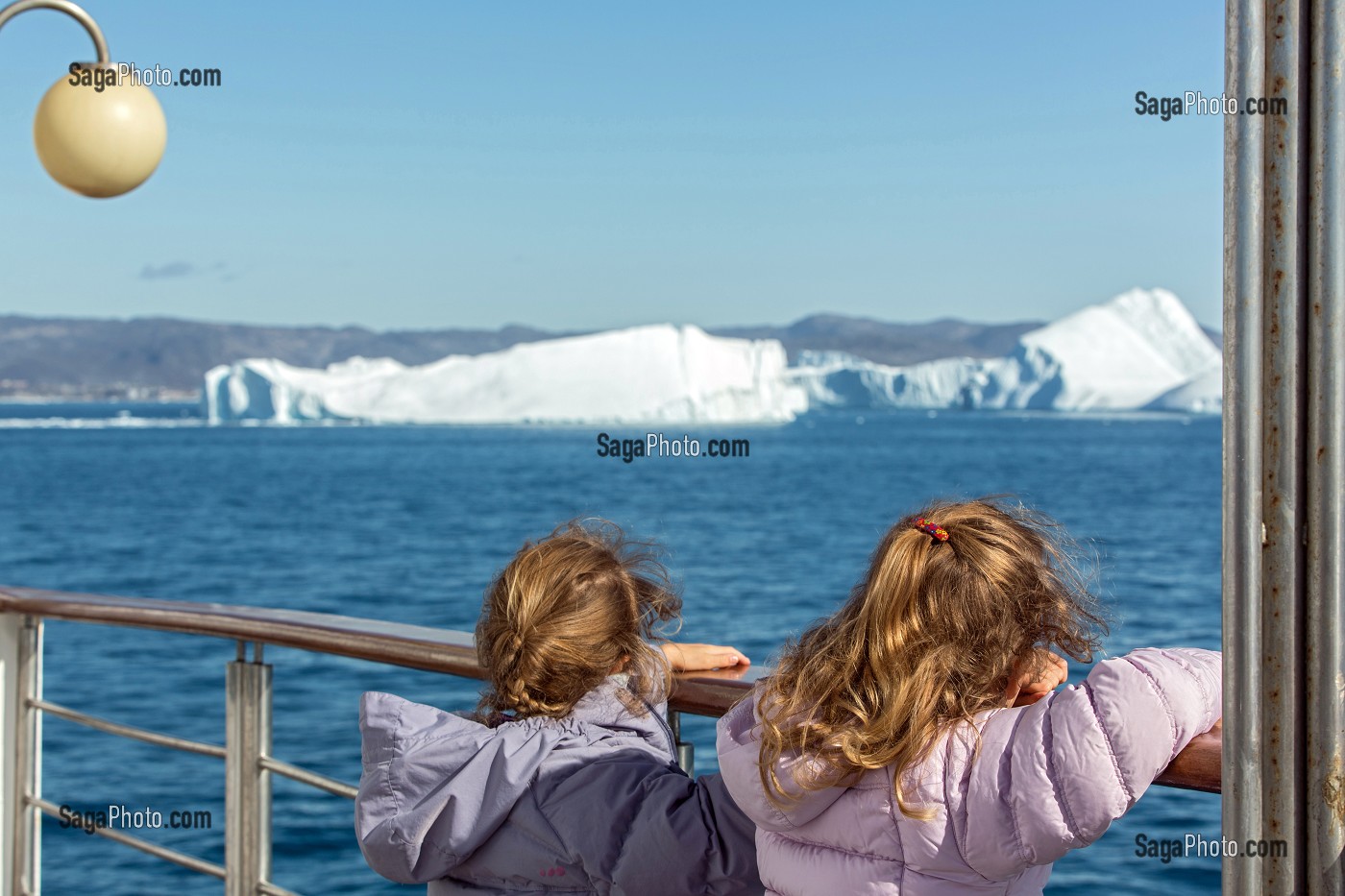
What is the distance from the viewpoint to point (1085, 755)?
952 mm

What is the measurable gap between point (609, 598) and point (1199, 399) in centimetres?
7267

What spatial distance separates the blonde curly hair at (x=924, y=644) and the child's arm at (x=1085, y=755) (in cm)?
7

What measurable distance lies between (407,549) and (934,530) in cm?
2704

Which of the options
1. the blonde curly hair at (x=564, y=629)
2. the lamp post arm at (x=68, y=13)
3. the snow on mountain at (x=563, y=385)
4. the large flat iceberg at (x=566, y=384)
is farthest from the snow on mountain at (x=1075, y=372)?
the blonde curly hair at (x=564, y=629)

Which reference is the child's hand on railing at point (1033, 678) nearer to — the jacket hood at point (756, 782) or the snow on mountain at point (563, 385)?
the jacket hood at point (756, 782)

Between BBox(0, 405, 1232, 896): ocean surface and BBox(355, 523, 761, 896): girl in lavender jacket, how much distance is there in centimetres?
39

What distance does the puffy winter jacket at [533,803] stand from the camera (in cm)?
123

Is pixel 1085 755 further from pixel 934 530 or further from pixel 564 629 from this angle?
pixel 564 629

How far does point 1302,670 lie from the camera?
839mm

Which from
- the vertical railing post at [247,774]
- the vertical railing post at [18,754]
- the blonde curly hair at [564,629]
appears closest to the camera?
the blonde curly hair at [564,629]

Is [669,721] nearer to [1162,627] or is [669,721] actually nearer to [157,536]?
[1162,627]

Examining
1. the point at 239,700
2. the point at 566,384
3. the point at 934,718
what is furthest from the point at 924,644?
the point at 566,384

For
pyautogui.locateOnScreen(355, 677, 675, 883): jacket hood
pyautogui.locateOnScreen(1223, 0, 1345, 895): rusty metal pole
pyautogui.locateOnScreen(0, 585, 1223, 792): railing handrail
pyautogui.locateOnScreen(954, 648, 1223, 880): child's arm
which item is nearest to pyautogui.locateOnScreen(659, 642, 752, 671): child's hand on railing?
pyautogui.locateOnScreen(0, 585, 1223, 792): railing handrail

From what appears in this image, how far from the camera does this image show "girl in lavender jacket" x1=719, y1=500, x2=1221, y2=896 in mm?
997
